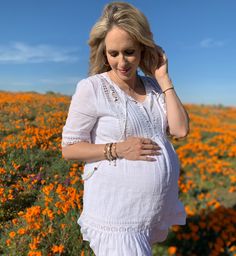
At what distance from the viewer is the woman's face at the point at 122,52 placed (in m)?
2.66

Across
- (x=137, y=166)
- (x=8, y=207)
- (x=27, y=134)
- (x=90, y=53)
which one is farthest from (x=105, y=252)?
(x=27, y=134)

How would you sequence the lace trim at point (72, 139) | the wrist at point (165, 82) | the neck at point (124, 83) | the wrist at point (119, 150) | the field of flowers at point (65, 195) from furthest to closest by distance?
1. the field of flowers at point (65, 195)
2. the wrist at point (165, 82)
3. the neck at point (124, 83)
4. the lace trim at point (72, 139)
5. the wrist at point (119, 150)

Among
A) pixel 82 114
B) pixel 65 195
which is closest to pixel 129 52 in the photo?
pixel 82 114

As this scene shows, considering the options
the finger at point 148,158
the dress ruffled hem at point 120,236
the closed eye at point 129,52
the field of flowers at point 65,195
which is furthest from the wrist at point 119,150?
the field of flowers at point 65,195

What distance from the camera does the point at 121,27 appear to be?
8.70ft

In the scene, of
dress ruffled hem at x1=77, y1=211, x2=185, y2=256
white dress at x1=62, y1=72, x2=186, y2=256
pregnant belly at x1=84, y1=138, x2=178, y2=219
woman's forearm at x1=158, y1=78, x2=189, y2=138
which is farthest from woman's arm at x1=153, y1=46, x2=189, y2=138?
dress ruffled hem at x1=77, y1=211, x2=185, y2=256

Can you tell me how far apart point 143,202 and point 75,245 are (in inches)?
78.1

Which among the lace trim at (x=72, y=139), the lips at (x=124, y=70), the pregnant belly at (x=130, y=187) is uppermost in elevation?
the lips at (x=124, y=70)

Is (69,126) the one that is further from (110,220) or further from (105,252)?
(105,252)

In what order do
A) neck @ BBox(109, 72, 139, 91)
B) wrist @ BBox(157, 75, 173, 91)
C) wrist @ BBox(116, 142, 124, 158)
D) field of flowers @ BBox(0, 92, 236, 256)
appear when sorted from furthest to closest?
field of flowers @ BBox(0, 92, 236, 256)
wrist @ BBox(157, 75, 173, 91)
neck @ BBox(109, 72, 139, 91)
wrist @ BBox(116, 142, 124, 158)

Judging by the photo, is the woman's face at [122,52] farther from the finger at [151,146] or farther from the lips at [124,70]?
the finger at [151,146]

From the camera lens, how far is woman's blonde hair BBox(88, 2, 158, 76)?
266 centimetres

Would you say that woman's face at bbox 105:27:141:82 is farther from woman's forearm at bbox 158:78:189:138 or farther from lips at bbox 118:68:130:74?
woman's forearm at bbox 158:78:189:138

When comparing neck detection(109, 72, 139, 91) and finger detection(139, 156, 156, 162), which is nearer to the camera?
finger detection(139, 156, 156, 162)
